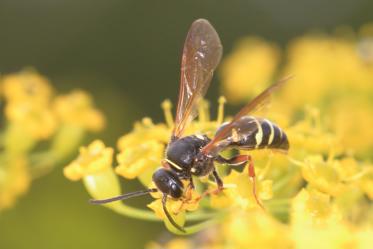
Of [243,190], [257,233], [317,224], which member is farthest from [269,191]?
[257,233]

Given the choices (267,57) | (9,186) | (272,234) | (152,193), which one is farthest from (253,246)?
(267,57)

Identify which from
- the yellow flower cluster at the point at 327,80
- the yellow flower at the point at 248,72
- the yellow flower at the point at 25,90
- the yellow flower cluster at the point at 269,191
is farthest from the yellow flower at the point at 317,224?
the yellow flower at the point at 248,72

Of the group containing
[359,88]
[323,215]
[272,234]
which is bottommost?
[359,88]

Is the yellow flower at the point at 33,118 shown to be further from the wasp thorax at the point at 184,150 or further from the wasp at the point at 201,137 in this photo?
the wasp thorax at the point at 184,150

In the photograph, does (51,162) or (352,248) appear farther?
(51,162)

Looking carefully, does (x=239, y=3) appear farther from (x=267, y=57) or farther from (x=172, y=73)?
(x=267, y=57)

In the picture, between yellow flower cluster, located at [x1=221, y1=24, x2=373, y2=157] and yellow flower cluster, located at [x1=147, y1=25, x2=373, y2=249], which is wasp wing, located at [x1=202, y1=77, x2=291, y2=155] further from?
yellow flower cluster, located at [x1=221, y1=24, x2=373, y2=157]
